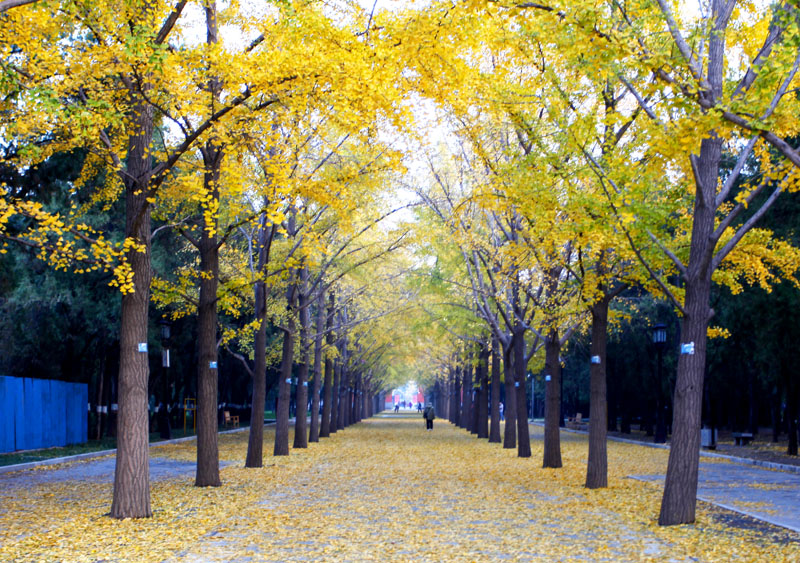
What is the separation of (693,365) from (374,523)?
4.89 meters

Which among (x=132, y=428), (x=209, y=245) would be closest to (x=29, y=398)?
(x=209, y=245)

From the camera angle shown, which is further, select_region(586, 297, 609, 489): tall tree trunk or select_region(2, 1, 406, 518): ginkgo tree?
select_region(586, 297, 609, 489): tall tree trunk

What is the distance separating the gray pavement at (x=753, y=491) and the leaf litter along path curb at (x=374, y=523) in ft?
2.50

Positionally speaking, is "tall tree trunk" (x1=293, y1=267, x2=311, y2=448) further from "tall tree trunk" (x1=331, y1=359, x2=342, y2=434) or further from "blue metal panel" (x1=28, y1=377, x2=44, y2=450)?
"tall tree trunk" (x1=331, y1=359, x2=342, y2=434)

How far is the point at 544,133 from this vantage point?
15.9 m

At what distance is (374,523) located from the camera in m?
11.6

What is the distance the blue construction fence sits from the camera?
25.2 meters

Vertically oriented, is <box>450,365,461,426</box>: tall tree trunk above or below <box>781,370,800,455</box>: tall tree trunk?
below

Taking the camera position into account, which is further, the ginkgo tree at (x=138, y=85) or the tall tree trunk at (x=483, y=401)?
the tall tree trunk at (x=483, y=401)

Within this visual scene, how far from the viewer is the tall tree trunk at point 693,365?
37.4ft

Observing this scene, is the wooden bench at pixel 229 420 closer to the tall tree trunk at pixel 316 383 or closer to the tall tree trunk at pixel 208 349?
the tall tree trunk at pixel 316 383

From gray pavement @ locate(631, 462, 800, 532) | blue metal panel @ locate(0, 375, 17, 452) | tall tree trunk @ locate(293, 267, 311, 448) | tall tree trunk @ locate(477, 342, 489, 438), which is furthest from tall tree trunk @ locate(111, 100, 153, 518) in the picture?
tall tree trunk @ locate(477, 342, 489, 438)

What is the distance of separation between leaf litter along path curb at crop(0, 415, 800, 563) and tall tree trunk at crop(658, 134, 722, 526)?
0.47 meters

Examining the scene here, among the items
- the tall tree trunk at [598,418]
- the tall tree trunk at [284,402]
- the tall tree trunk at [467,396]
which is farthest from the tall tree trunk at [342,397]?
the tall tree trunk at [598,418]
